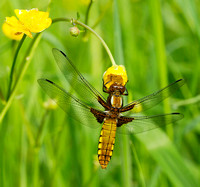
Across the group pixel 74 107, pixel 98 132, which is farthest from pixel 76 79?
pixel 98 132

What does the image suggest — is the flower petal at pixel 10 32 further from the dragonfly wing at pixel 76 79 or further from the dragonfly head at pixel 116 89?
the dragonfly head at pixel 116 89

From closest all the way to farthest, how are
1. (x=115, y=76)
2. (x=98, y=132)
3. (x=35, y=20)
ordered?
(x=35, y=20) < (x=115, y=76) < (x=98, y=132)

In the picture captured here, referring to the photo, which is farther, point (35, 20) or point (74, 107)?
point (74, 107)

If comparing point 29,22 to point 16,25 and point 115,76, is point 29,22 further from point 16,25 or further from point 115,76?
point 115,76

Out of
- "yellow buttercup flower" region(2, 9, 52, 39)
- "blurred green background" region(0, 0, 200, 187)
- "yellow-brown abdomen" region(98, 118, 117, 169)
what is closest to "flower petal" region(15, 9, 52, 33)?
"yellow buttercup flower" region(2, 9, 52, 39)

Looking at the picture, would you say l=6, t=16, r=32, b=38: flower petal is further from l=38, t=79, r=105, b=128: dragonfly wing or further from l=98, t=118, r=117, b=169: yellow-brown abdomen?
l=98, t=118, r=117, b=169: yellow-brown abdomen

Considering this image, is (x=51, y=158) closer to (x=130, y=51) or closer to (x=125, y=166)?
(x=125, y=166)

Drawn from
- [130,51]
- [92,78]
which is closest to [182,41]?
[130,51]
